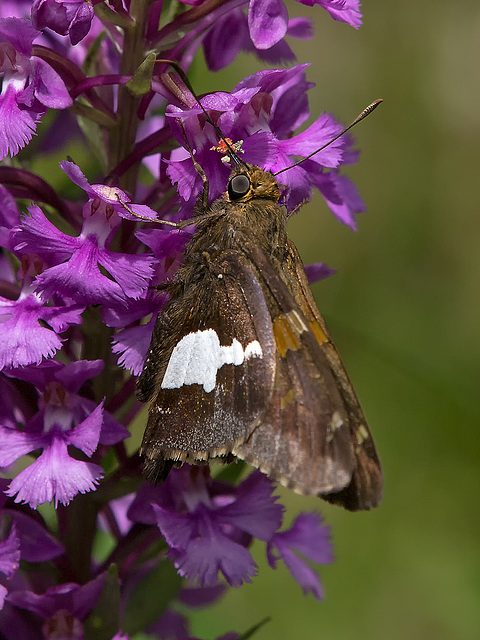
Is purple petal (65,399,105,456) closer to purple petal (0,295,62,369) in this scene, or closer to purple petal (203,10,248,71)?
purple petal (0,295,62,369)

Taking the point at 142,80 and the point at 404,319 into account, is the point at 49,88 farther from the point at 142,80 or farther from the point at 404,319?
the point at 404,319

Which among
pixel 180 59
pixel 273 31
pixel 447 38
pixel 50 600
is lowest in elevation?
pixel 50 600

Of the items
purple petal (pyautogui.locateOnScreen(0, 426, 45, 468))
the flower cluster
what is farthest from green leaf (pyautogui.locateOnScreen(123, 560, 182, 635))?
purple petal (pyautogui.locateOnScreen(0, 426, 45, 468))

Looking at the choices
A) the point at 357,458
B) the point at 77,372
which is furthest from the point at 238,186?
the point at 357,458

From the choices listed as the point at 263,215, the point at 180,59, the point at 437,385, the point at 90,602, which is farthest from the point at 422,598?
the point at 180,59

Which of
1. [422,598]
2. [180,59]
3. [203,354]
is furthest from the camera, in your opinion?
[422,598]

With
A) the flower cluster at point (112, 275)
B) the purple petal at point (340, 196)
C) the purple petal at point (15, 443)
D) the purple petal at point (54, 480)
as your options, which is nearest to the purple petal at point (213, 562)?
the flower cluster at point (112, 275)

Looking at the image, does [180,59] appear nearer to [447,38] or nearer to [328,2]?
[328,2]
